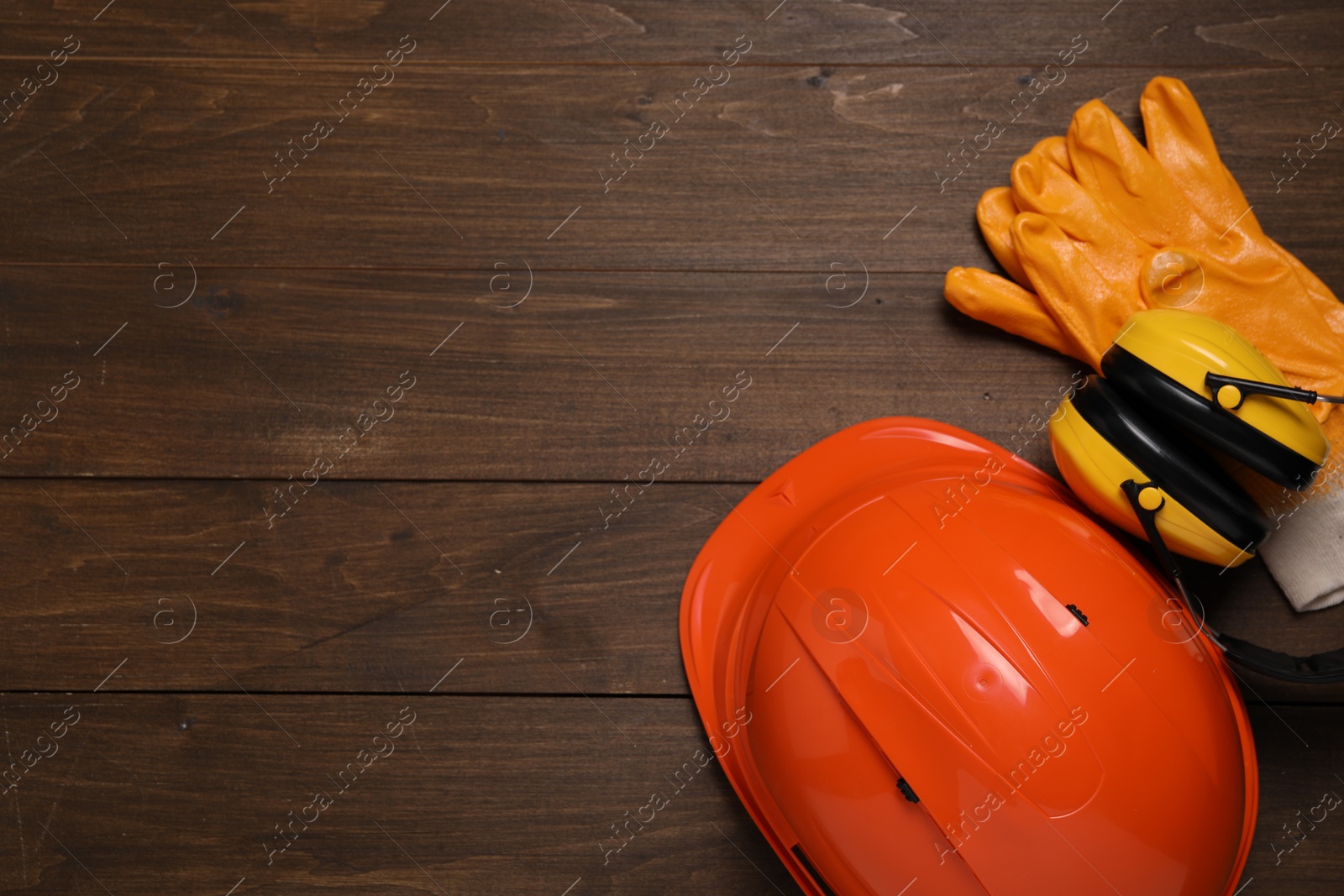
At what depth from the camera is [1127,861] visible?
60cm

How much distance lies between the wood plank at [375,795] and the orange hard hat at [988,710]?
14cm

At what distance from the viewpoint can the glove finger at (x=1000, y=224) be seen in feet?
2.75

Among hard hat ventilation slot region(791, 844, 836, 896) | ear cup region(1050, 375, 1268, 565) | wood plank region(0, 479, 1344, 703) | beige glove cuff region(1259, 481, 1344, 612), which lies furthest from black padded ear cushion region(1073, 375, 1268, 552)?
hard hat ventilation slot region(791, 844, 836, 896)

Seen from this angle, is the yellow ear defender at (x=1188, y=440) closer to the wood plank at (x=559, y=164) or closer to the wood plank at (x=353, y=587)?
the wood plank at (x=559, y=164)

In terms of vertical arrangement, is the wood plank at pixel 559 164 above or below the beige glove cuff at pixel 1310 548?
above

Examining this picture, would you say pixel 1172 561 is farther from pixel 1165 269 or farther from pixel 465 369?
pixel 465 369

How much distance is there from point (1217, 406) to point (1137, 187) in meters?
0.28

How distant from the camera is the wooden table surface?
834 mm

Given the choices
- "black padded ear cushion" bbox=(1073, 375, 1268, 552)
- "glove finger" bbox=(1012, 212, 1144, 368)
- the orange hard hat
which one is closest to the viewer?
the orange hard hat

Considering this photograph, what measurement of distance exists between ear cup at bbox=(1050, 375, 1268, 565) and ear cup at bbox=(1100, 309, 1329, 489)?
0.03 metres

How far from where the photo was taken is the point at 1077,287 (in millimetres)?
804

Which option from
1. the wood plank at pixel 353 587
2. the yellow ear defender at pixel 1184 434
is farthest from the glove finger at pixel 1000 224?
the wood plank at pixel 353 587

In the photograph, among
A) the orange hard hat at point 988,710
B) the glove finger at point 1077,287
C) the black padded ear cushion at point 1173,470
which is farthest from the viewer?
the glove finger at point 1077,287

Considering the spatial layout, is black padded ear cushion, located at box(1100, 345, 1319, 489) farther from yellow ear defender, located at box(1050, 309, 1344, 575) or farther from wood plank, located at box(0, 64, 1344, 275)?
wood plank, located at box(0, 64, 1344, 275)
